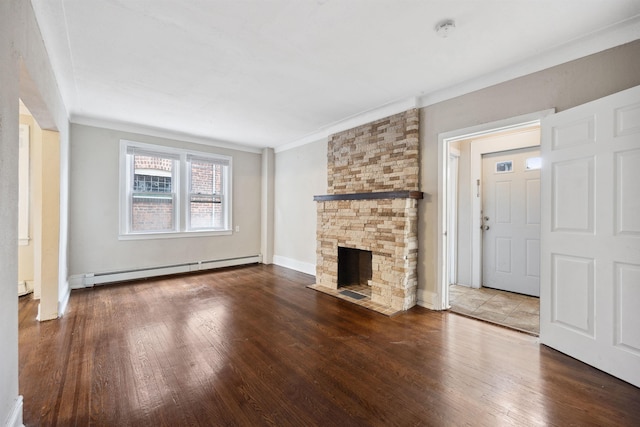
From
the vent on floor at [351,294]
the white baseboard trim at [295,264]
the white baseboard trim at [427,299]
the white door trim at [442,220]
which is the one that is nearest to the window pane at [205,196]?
the white baseboard trim at [295,264]

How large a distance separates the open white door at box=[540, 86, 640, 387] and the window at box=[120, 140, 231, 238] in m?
5.30

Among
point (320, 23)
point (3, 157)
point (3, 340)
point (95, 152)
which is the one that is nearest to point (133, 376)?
point (3, 340)

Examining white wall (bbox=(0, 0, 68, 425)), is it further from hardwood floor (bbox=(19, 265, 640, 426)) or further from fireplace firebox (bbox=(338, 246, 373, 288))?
fireplace firebox (bbox=(338, 246, 373, 288))

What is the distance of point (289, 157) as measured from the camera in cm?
591

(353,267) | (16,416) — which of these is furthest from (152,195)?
(16,416)

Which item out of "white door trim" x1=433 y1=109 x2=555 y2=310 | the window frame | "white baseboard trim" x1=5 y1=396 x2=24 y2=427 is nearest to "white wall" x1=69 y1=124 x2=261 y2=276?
the window frame

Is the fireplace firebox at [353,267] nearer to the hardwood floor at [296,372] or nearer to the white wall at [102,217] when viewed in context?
the hardwood floor at [296,372]

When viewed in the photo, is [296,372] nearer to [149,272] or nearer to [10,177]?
[10,177]

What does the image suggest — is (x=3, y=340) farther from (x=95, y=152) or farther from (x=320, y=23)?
(x=95, y=152)

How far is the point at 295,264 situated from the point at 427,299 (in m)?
2.87

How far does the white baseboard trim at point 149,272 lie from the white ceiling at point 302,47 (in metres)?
2.60

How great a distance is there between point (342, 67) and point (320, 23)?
0.71 metres

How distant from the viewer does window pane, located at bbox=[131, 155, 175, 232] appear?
486cm

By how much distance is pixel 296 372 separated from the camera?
213 cm
